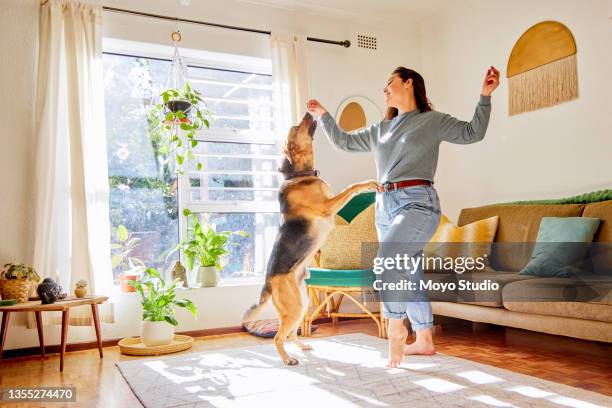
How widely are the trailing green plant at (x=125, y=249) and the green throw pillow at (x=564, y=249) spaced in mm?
2753

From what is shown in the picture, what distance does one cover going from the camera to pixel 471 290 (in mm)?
3219

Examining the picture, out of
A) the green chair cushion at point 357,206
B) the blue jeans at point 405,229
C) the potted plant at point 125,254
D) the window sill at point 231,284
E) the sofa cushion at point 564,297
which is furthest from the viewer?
the green chair cushion at point 357,206

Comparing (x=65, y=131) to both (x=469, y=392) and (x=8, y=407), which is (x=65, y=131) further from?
(x=469, y=392)

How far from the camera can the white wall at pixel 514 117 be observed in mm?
3498

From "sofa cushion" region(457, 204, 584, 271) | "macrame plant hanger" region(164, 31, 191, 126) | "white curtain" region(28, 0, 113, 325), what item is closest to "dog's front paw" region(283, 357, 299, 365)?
"white curtain" region(28, 0, 113, 325)

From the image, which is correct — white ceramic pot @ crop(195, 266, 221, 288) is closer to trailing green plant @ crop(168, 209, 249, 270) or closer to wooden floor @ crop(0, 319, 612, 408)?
trailing green plant @ crop(168, 209, 249, 270)

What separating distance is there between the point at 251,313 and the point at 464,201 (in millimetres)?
2668

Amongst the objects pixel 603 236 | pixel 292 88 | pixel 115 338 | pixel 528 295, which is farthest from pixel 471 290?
pixel 115 338

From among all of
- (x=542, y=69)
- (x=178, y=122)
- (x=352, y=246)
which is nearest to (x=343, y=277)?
(x=352, y=246)

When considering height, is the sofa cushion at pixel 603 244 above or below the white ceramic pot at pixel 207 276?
above

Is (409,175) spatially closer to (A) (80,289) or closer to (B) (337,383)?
(B) (337,383)

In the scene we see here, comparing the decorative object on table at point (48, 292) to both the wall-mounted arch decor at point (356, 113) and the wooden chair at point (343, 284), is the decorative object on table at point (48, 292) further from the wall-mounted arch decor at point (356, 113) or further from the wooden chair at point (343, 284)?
the wall-mounted arch decor at point (356, 113)

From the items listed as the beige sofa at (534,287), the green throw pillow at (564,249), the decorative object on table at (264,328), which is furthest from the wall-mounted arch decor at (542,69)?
the decorative object on table at (264,328)

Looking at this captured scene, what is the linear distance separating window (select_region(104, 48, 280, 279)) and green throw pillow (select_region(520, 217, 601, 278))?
213cm
